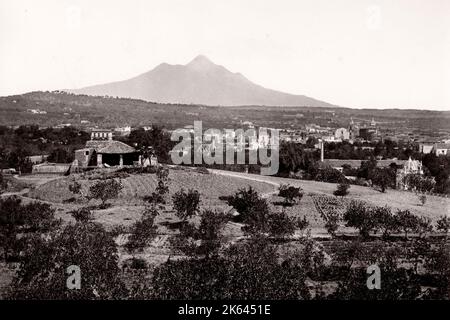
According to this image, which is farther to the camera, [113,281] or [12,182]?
[12,182]

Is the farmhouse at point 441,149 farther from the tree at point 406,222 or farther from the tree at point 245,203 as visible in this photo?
the tree at point 245,203

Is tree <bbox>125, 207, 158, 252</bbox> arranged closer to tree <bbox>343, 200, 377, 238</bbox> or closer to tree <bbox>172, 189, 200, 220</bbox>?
tree <bbox>172, 189, 200, 220</bbox>

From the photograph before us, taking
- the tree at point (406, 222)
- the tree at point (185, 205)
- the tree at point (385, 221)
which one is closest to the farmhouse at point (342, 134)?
the tree at point (406, 222)

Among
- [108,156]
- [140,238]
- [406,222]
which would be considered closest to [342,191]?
[406,222]

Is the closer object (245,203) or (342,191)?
(245,203)

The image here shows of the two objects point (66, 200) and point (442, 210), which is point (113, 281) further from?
point (442, 210)

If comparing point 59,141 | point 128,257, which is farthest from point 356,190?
point 59,141

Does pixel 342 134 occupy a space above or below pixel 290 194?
above

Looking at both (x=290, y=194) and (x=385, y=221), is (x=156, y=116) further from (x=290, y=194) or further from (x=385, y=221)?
(x=385, y=221)
